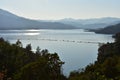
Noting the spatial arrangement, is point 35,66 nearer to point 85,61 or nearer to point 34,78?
point 34,78

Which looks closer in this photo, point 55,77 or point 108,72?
point 55,77

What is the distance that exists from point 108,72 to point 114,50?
31.8 metres

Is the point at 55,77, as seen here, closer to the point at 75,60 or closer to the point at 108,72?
the point at 108,72

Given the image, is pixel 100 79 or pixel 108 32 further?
pixel 108 32

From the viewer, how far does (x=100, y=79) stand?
29.2 ft

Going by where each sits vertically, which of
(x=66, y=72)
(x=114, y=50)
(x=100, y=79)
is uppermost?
(x=100, y=79)

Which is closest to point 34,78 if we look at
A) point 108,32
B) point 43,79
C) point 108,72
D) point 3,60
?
point 43,79

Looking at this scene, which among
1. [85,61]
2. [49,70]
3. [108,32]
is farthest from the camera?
[108,32]

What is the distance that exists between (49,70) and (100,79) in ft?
21.3

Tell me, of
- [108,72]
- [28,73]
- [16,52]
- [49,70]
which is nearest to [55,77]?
[49,70]

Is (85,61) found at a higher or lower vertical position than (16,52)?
lower

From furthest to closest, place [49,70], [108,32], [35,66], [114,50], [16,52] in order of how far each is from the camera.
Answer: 1. [108,32]
2. [114,50]
3. [16,52]
4. [49,70]
5. [35,66]

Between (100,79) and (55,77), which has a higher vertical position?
(100,79)

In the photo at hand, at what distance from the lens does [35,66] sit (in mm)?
13992
